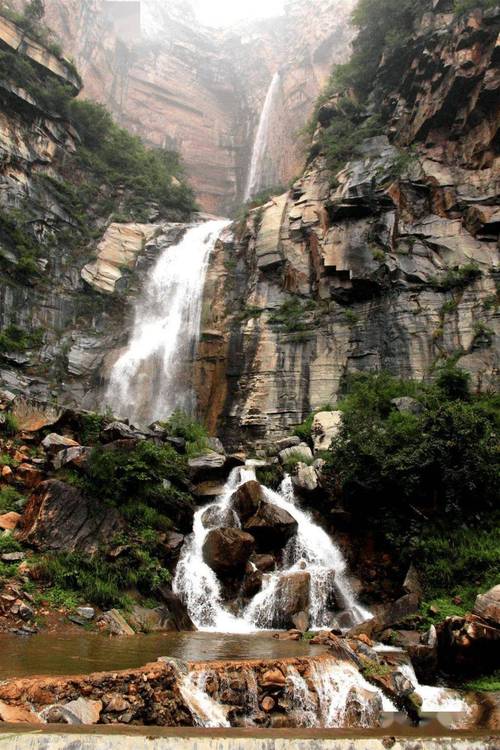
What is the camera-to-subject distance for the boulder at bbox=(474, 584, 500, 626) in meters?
7.22

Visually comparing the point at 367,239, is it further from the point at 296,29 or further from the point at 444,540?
the point at 296,29

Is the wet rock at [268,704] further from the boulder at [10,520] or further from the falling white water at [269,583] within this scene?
the boulder at [10,520]

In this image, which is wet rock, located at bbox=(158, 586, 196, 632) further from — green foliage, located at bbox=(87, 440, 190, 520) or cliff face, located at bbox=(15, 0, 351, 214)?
cliff face, located at bbox=(15, 0, 351, 214)

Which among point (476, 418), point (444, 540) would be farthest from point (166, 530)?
point (476, 418)

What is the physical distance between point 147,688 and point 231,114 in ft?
192

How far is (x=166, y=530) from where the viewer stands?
11820 mm

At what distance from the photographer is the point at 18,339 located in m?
21.0

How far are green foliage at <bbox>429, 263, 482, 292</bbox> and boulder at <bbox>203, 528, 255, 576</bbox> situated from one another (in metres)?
12.9

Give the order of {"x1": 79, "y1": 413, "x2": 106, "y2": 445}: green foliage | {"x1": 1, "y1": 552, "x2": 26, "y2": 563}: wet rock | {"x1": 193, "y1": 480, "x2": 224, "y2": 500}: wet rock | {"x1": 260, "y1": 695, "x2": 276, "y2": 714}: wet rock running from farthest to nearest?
{"x1": 193, "y1": 480, "x2": 224, "y2": 500}: wet rock
{"x1": 79, "y1": 413, "x2": 106, "y2": 445}: green foliage
{"x1": 1, "y1": 552, "x2": 26, "y2": 563}: wet rock
{"x1": 260, "y1": 695, "x2": 276, "y2": 714}: wet rock

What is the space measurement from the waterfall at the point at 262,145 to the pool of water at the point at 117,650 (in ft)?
132

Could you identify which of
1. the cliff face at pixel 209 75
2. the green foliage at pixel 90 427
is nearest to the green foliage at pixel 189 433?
the green foliage at pixel 90 427

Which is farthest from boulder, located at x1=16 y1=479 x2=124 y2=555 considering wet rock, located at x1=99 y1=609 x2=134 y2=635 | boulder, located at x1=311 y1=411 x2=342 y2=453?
boulder, located at x1=311 y1=411 x2=342 y2=453

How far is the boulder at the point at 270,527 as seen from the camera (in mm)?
12578

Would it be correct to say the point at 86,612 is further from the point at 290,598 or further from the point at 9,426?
the point at 9,426
